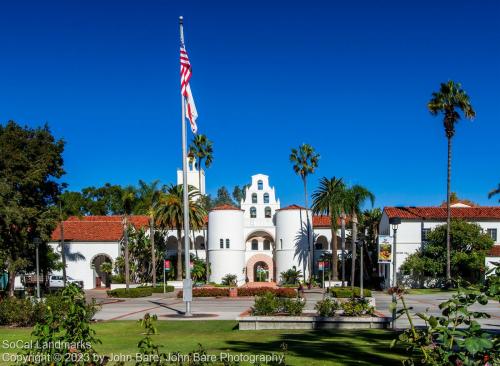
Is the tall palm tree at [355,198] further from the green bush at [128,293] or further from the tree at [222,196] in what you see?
the tree at [222,196]

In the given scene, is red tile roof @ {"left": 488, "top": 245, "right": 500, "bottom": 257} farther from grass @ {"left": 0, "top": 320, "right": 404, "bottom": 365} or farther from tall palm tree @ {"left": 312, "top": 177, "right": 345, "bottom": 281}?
grass @ {"left": 0, "top": 320, "right": 404, "bottom": 365}

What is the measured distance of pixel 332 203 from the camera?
55.3 m

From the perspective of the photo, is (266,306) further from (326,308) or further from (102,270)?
(102,270)

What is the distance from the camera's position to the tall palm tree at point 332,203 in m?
55.0

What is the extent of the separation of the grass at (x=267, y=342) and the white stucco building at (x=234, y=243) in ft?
133

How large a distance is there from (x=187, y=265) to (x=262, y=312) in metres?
5.73

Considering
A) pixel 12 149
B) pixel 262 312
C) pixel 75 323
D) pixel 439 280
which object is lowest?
pixel 439 280

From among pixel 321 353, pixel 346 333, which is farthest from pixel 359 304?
pixel 321 353

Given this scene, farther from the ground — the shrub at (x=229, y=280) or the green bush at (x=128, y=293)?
the green bush at (x=128, y=293)

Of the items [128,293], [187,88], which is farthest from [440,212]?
[187,88]

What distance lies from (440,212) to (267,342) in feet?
145

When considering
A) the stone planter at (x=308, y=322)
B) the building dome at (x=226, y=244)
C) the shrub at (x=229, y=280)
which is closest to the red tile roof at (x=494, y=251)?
the shrub at (x=229, y=280)

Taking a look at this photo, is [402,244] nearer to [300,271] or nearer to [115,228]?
[300,271]

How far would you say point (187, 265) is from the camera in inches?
972
